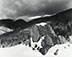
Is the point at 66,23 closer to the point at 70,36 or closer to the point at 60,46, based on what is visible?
the point at 70,36

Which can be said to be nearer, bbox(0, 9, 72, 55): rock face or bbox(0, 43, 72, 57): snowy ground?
bbox(0, 43, 72, 57): snowy ground

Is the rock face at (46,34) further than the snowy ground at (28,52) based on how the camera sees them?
Yes

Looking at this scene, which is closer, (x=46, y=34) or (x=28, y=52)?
(x=28, y=52)

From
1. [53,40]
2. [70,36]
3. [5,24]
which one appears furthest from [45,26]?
[5,24]

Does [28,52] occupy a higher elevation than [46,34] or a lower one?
lower

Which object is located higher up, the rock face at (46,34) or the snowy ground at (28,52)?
the rock face at (46,34)

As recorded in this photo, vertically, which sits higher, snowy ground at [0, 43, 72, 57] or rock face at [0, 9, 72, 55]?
rock face at [0, 9, 72, 55]

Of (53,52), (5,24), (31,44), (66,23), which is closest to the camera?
(53,52)

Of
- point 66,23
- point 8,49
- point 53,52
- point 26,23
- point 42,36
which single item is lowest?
point 53,52
